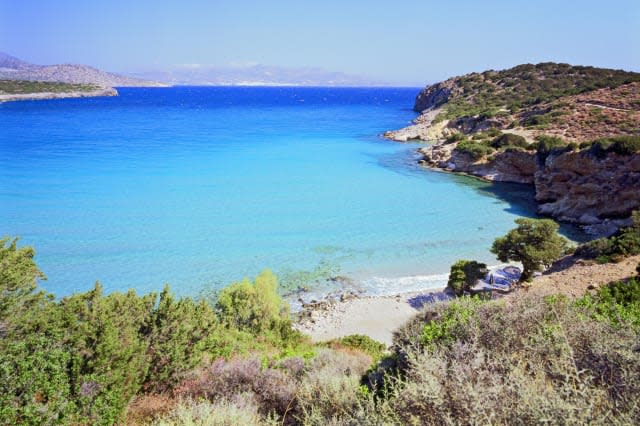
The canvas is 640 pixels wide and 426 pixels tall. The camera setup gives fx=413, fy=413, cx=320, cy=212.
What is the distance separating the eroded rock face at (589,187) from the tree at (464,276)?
14.3 meters

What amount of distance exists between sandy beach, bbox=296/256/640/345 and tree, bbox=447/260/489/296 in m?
0.65

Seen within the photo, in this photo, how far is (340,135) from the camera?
2579 inches

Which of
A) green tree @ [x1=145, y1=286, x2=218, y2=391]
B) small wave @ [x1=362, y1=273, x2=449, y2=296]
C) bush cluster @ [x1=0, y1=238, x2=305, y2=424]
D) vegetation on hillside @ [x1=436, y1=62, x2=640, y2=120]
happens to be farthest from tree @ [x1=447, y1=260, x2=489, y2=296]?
vegetation on hillside @ [x1=436, y1=62, x2=640, y2=120]

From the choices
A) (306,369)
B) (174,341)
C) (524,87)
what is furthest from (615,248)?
(524,87)

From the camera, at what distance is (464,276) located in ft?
57.2

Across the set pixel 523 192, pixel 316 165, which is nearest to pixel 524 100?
pixel 523 192

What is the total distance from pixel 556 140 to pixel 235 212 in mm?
28510

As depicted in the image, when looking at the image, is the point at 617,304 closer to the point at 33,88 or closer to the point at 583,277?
the point at 583,277

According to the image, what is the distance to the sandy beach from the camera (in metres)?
14.5

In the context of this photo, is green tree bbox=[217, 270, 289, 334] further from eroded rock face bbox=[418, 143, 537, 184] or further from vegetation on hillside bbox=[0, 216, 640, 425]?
eroded rock face bbox=[418, 143, 537, 184]

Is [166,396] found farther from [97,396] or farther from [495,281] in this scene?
[495,281]

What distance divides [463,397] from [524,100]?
225 feet

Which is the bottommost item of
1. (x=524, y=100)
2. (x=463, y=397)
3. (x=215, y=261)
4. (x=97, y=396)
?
(x=215, y=261)

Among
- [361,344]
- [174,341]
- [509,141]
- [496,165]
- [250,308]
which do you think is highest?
[509,141]
